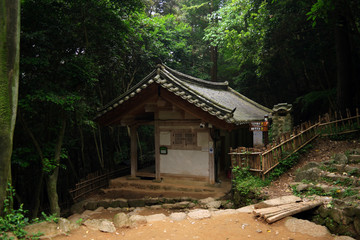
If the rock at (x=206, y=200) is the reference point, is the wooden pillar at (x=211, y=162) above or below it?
above

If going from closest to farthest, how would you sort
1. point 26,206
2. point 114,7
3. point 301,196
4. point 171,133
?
point 301,196
point 114,7
point 171,133
point 26,206

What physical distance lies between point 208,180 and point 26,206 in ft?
31.9

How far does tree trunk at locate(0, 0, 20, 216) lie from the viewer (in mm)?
4793

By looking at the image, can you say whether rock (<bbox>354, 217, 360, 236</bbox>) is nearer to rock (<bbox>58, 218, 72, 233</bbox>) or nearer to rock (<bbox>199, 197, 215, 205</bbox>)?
rock (<bbox>199, 197, 215, 205</bbox>)

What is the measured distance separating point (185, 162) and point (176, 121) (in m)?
1.81

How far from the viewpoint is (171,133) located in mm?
10266

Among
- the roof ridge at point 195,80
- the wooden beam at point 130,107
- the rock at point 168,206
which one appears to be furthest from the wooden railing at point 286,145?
the roof ridge at point 195,80

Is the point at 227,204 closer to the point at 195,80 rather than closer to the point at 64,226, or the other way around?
the point at 64,226

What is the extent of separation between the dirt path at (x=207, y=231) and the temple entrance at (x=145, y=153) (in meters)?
5.24

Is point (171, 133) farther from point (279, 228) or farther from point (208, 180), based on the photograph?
point (279, 228)

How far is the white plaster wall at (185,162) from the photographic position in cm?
960

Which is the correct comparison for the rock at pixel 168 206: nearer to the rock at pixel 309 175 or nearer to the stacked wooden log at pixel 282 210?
the stacked wooden log at pixel 282 210

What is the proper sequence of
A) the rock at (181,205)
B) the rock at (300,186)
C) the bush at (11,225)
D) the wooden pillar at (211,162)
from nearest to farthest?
the bush at (11,225), the rock at (300,186), the rock at (181,205), the wooden pillar at (211,162)

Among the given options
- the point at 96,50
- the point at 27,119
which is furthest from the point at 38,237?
the point at 96,50
